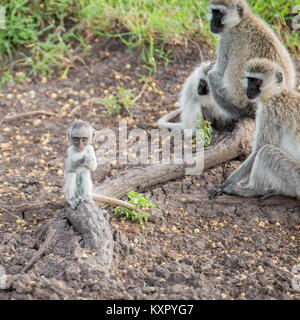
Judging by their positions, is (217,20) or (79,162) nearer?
(79,162)

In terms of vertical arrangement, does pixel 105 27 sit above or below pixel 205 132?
above

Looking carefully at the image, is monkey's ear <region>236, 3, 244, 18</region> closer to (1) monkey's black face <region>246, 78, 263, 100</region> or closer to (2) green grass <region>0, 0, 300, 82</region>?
(1) monkey's black face <region>246, 78, 263, 100</region>

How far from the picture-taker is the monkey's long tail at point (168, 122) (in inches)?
246

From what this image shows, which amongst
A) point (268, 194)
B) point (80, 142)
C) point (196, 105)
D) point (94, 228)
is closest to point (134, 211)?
point (94, 228)

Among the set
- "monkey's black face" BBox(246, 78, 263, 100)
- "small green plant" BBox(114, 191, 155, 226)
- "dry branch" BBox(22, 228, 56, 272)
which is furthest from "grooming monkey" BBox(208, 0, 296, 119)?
"dry branch" BBox(22, 228, 56, 272)

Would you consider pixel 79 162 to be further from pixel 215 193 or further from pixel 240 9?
pixel 240 9

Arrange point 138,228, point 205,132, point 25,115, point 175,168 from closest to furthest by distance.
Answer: point 138,228, point 175,168, point 205,132, point 25,115

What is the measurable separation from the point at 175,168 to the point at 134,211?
0.84 metres

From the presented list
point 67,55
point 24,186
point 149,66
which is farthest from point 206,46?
point 24,186

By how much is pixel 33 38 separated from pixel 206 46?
2.42m

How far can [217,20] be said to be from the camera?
18.9 feet

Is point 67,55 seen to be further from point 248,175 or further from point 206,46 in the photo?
point 248,175

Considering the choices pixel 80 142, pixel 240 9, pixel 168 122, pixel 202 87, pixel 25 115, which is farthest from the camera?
pixel 25 115

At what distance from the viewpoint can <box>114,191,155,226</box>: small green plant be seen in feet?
14.8
